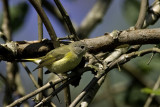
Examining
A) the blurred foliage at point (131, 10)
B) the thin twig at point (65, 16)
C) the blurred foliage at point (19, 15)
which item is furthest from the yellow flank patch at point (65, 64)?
the blurred foliage at point (131, 10)

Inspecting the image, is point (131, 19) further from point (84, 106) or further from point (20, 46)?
point (84, 106)

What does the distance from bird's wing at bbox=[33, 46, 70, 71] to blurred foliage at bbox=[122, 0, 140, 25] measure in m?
0.91

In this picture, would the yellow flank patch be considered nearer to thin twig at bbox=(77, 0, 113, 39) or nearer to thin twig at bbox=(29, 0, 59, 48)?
thin twig at bbox=(29, 0, 59, 48)

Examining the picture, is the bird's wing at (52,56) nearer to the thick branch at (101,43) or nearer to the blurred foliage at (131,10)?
the thick branch at (101,43)

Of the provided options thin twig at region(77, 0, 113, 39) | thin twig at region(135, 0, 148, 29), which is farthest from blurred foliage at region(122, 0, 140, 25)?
thin twig at region(135, 0, 148, 29)

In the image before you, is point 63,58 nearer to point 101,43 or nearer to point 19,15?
point 101,43

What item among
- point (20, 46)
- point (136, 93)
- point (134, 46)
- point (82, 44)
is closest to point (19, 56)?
point (20, 46)

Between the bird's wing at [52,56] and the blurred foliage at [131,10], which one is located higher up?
the blurred foliage at [131,10]

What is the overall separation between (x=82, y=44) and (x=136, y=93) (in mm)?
1285

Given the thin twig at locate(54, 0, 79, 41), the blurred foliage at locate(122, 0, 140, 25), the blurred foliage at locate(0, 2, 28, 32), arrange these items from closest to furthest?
the thin twig at locate(54, 0, 79, 41), the blurred foliage at locate(0, 2, 28, 32), the blurred foliage at locate(122, 0, 140, 25)

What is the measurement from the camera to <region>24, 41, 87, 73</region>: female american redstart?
1.94m

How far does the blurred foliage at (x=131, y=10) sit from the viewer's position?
296 centimetres

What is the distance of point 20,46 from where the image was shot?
173 centimetres

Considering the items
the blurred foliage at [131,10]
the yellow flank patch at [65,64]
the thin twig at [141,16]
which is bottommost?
the yellow flank patch at [65,64]
